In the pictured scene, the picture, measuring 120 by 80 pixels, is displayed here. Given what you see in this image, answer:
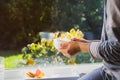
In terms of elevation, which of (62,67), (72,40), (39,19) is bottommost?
(62,67)

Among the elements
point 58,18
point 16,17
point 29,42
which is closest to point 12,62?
point 29,42

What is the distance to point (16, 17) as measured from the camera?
142 cm

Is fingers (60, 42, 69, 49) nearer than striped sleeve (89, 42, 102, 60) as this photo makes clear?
No

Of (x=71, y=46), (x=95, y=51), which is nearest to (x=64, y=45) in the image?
(x=71, y=46)

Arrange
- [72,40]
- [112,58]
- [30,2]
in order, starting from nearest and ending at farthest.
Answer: [112,58], [72,40], [30,2]

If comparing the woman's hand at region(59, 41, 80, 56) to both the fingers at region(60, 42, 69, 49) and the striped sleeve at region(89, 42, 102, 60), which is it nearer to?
the fingers at region(60, 42, 69, 49)

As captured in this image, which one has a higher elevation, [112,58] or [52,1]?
[52,1]

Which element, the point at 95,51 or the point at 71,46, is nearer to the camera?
the point at 95,51

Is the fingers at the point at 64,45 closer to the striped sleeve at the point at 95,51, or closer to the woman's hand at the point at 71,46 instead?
the woman's hand at the point at 71,46

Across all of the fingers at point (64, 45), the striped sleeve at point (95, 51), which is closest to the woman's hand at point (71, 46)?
the fingers at point (64, 45)

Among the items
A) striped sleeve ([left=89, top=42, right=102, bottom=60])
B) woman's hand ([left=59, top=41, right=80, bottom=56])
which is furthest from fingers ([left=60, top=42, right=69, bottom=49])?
striped sleeve ([left=89, top=42, right=102, bottom=60])

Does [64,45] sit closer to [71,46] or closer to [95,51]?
[71,46]

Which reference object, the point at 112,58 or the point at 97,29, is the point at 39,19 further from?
the point at 112,58

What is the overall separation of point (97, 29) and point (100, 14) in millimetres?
87
